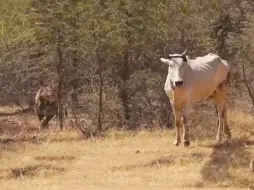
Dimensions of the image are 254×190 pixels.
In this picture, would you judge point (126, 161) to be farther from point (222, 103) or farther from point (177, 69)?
point (222, 103)

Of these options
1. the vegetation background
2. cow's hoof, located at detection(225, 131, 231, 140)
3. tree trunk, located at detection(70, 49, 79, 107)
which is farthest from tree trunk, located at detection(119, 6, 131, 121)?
cow's hoof, located at detection(225, 131, 231, 140)

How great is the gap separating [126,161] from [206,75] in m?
2.14

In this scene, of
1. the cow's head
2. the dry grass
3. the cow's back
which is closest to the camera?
the dry grass

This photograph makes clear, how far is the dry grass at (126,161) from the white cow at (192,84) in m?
0.50

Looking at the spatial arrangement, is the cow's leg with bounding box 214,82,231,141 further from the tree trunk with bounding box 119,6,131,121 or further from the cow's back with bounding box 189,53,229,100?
the tree trunk with bounding box 119,6,131,121

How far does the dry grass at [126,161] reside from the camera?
835cm

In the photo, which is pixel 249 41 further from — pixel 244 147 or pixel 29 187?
pixel 29 187

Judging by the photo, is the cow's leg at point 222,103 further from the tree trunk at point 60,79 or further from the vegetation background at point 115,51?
the tree trunk at point 60,79

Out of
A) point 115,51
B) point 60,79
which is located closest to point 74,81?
point 60,79

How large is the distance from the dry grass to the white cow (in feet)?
1.63

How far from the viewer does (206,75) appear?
10430mm

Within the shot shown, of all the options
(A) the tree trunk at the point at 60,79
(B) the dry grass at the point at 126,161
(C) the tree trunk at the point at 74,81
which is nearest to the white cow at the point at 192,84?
(B) the dry grass at the point at 126,161

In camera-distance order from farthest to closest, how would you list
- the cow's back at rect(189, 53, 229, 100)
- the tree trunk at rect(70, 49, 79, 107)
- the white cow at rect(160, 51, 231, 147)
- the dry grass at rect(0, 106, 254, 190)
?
the tree trunk at rect(70, 49, 79, 107) < the cow's back at rect(189, 53, 229, 100) < the white cow at rect(160, 51, 231, 147) < the dry grass at rect(0, 106, 254, 190)

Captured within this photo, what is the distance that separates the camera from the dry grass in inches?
329
